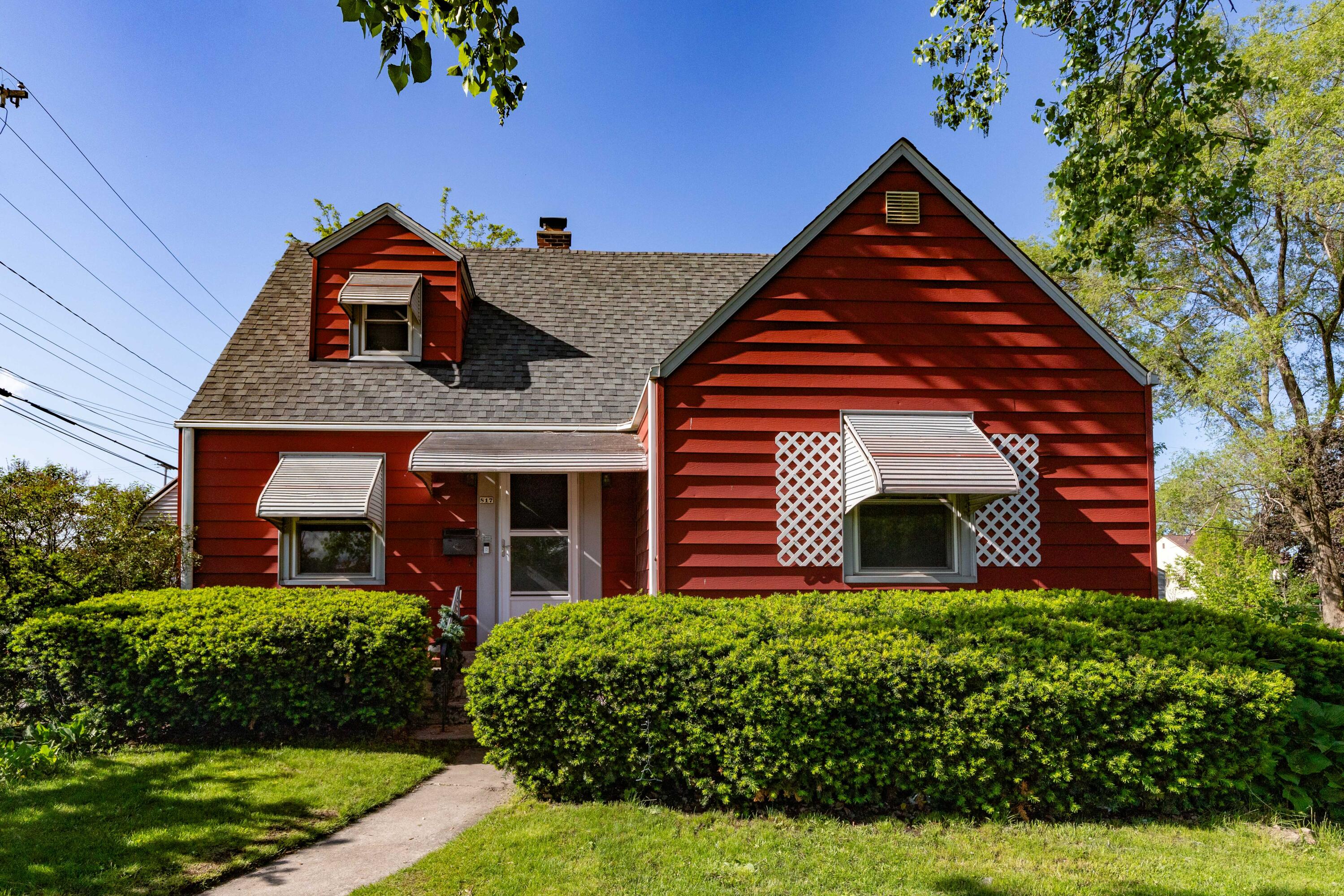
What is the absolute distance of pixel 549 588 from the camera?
9.93 meters

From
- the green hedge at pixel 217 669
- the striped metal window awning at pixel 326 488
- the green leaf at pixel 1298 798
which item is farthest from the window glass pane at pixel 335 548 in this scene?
the green leaf at pixel 1298 798

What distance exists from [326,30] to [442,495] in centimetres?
536

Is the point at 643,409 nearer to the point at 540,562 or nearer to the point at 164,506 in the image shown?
the point at 540,562

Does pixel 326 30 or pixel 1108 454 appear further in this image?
pixel 1108 454

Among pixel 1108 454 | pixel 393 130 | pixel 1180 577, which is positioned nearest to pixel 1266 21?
pixel 1180 577

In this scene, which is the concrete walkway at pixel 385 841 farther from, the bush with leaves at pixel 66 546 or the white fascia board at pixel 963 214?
the white fascia board at pixel 963 214

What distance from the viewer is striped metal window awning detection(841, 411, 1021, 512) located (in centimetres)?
728

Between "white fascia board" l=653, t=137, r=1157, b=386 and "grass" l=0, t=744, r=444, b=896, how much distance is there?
5.00m

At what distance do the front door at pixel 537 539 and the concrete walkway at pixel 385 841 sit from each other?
3.59 meters

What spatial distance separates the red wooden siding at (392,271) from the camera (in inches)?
434

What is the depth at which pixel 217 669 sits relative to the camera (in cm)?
649

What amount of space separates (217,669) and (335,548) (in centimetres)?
339

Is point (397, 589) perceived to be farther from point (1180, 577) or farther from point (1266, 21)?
point (1266, 21)

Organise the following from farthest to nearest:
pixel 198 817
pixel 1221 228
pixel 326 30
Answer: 1. pixel 1221 228
2. pixel 326 30
3. pixel 198 817
